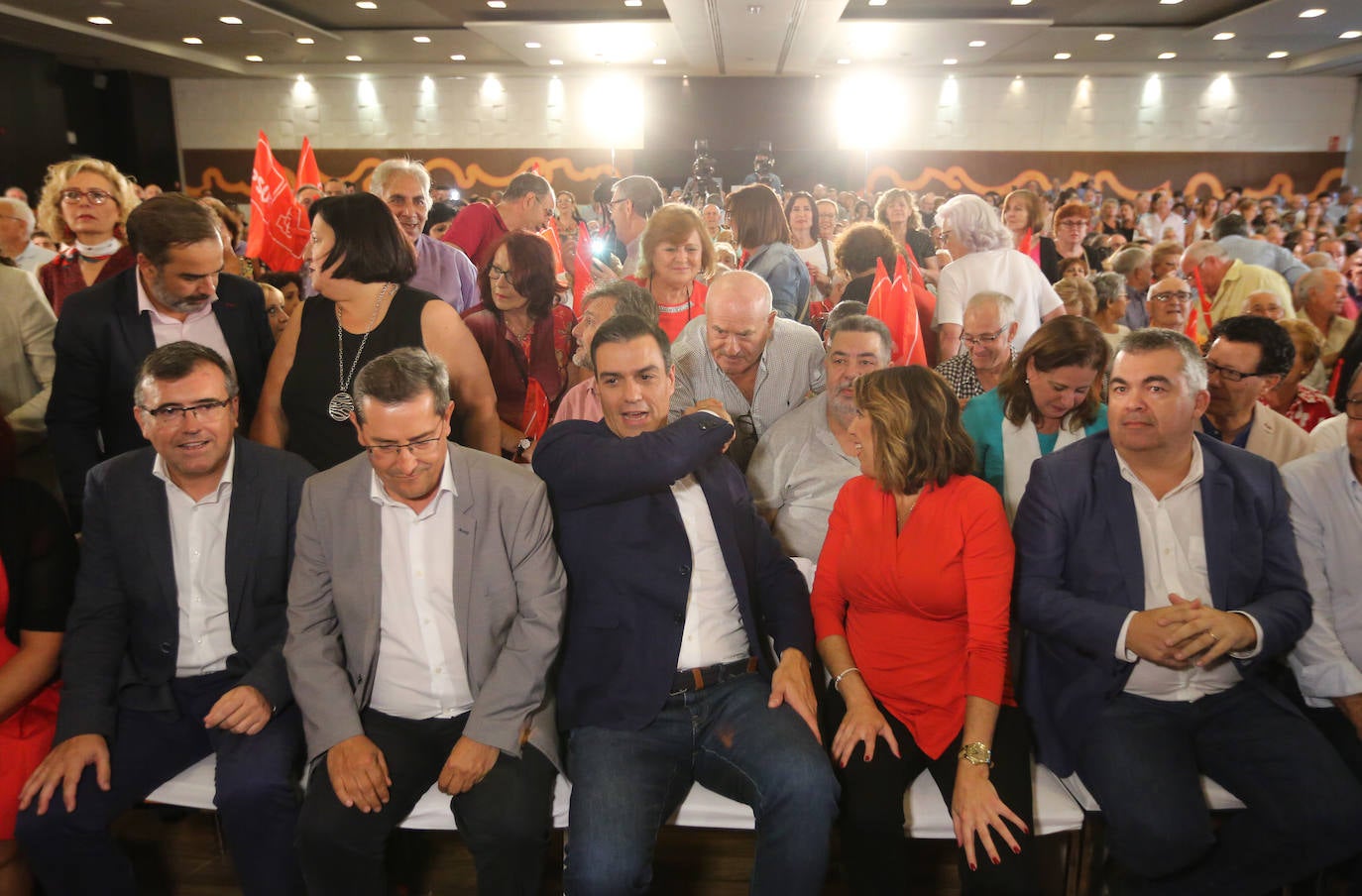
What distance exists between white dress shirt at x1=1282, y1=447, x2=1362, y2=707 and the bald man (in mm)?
1317

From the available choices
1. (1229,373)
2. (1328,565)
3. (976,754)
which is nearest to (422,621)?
(976,754)

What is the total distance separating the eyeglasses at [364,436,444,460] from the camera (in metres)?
1.73

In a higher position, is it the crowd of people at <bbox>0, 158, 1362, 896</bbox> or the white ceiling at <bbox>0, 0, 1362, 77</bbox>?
the white ceiling at <bbox>0, 0, 1362, 77</bbox>

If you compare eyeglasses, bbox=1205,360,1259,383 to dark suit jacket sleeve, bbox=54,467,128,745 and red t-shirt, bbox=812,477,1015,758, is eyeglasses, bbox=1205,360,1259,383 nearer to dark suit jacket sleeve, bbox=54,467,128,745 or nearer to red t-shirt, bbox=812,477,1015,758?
red t-shirt, bbox=812,477,1015,758

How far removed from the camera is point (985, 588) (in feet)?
6.00

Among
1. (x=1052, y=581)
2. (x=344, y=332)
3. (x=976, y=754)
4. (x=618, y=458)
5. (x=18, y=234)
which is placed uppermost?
(x=18, y=234)

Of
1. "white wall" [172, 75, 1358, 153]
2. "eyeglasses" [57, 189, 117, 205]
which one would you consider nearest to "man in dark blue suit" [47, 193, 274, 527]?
"eyeglasses" [57, 189, 117, 205]

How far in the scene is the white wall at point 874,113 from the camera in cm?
1377

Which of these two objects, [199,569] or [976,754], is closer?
[976,754]

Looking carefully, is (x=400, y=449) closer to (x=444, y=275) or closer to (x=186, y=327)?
(x=186, y=327)

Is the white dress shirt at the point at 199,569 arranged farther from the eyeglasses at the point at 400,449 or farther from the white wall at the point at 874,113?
the white wall at the point at 874,113


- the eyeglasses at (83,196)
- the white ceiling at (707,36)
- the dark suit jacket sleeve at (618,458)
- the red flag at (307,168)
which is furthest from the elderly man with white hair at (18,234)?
the white ceiling at (707,36)

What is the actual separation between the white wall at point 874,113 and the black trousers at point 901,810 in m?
13.8

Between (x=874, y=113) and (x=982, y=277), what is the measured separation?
38.5 ft
